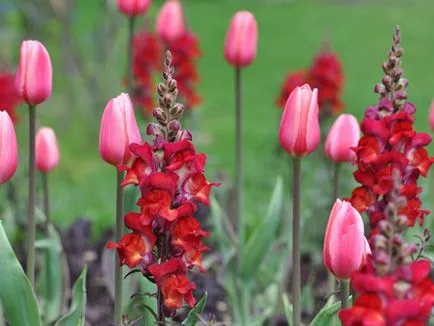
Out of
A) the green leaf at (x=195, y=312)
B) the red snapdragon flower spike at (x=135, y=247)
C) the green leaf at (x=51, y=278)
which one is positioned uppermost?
the red snapdragon flower spike at (x=135, y=247)

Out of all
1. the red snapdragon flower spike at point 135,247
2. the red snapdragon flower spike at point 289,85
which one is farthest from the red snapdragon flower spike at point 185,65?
the red snapdragon flower spike at point 135,247

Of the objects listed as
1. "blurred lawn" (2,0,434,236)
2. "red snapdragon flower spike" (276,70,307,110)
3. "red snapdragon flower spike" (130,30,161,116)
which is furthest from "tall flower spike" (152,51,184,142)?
"red snapdragon flower spike" (130,30,161,116)

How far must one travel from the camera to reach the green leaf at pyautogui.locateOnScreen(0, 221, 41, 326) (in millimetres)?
2123

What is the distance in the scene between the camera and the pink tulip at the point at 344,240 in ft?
6.01

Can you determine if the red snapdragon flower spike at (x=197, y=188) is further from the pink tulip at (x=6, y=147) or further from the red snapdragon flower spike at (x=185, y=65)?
the red snapdragon flower spike at (x=185, y=65)

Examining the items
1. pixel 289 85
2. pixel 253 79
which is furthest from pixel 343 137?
pixel 253 79

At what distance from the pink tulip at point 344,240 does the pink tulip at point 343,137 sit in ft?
1.93

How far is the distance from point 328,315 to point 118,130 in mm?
530

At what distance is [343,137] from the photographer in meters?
2.46

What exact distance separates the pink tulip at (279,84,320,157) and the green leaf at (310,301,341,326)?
0.32 meters

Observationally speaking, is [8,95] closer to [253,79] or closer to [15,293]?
[15,293]

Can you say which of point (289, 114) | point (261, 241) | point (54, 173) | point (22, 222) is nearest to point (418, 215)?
point (289, 114)

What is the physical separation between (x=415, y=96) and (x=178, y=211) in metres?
6.84

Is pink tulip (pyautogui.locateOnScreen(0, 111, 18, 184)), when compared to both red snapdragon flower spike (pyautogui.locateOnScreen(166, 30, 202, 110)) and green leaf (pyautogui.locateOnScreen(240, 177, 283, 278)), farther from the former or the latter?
red snapdragon flower spike (pyautogui.locateOnScreen(166, 30, 202, 110))
